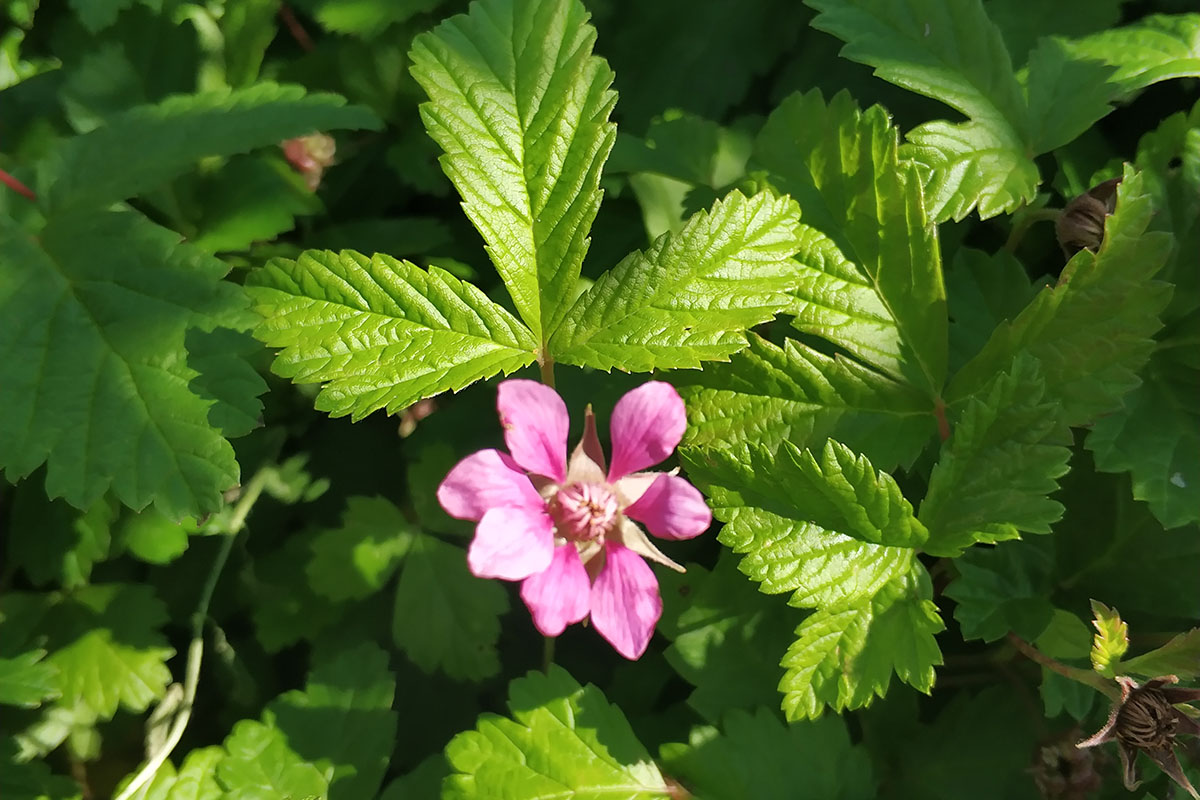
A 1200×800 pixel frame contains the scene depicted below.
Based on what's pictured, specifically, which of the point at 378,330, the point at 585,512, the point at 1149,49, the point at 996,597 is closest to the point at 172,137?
the point at 378,330

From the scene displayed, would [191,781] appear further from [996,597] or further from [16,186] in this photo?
[996,597]

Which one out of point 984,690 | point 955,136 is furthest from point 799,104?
point 984,690

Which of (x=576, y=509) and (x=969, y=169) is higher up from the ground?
(x=969, y=169)

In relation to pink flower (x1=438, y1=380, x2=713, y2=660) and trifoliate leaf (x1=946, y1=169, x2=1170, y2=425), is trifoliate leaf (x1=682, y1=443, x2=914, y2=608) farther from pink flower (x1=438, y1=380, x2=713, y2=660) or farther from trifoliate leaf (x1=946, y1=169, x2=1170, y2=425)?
trifoliate leaf (x1=946, y1=169, x2=1170, y2=425)

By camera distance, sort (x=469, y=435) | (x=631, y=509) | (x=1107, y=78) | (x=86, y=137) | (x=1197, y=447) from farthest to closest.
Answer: (x=469, y=435), (x=86, y=137), (x=1107, y=78), (x=1197, y=447), (x=631, y=509)

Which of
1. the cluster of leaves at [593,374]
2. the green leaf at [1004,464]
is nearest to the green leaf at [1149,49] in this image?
the cluster of leaves at [593,374]

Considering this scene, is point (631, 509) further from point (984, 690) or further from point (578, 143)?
point (984, 690)

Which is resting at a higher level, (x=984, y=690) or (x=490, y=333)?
(x=490, y=333)
